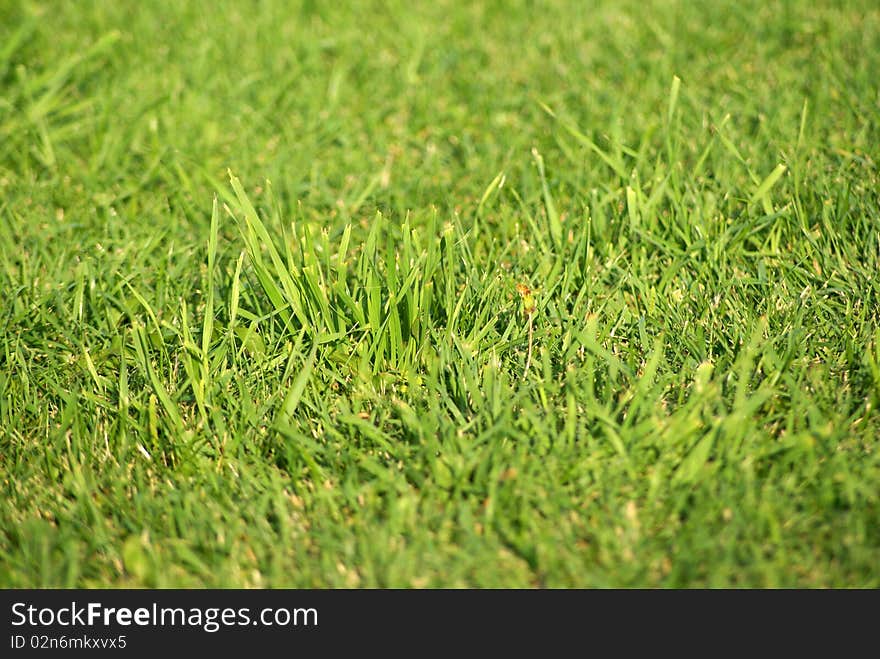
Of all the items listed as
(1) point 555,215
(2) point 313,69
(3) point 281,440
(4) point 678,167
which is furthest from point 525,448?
(2) point 313,69

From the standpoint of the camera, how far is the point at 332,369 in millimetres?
2184

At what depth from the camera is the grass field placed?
1.79m

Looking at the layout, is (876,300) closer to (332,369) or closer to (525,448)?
(525,448)

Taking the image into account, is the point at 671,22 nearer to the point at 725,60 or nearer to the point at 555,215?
the point at 725,60

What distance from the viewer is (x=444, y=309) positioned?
2.26 meters

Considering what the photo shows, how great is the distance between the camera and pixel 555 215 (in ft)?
8.38

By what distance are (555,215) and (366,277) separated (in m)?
0.63

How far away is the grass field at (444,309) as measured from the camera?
1785mm

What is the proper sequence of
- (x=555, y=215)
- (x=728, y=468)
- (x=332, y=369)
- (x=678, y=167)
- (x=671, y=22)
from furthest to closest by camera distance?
(x=671, y=22), (x=678, y=167), (x=555, y=215), (x=332, y=369), (x=728, y=468)

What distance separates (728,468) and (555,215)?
0.98 m

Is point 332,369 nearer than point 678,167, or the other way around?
point 332,369

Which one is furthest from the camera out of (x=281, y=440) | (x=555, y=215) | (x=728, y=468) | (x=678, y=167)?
(x=678, y=167)
